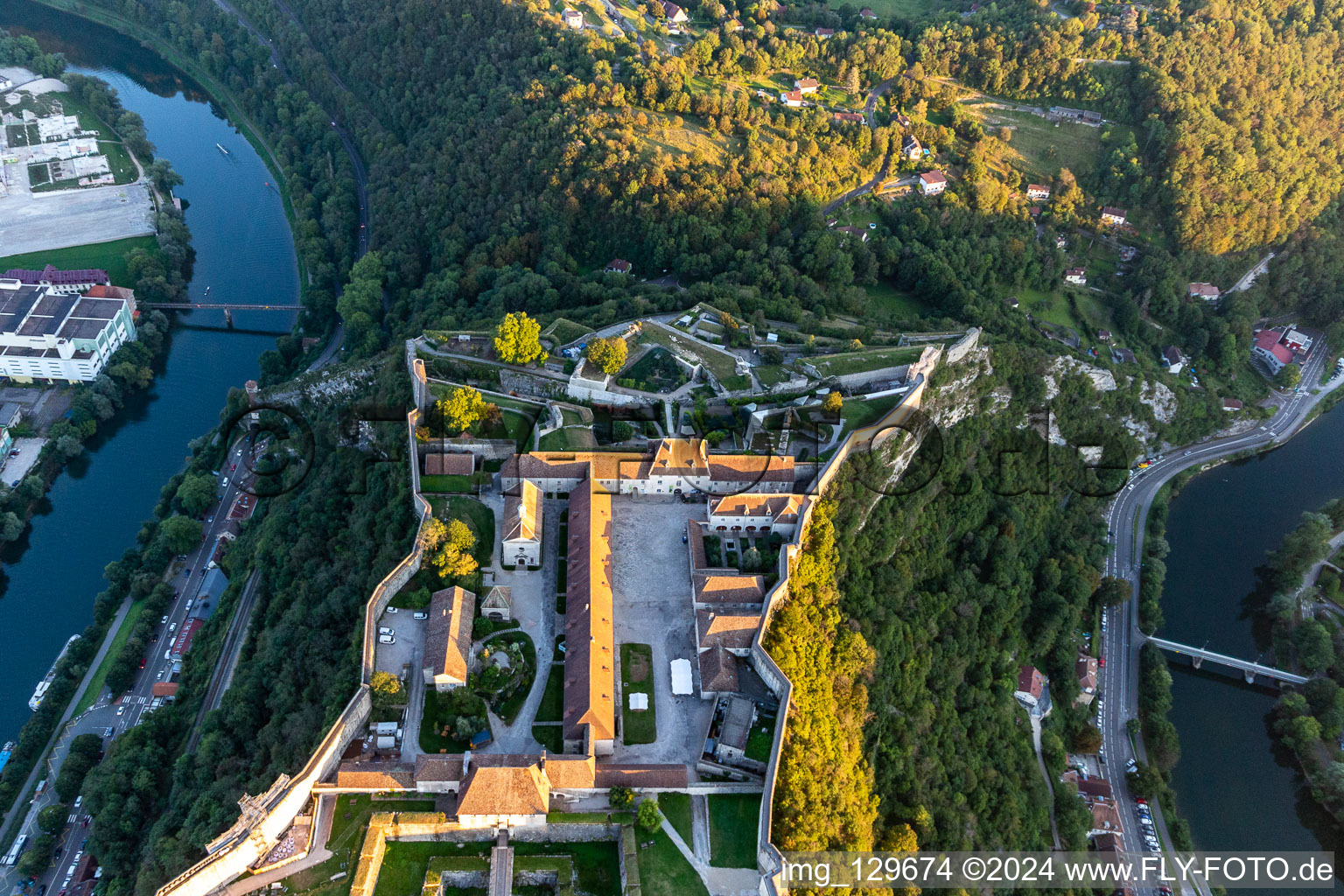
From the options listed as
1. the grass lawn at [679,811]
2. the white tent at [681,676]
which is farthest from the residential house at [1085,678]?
the grass lawn at [679,811]

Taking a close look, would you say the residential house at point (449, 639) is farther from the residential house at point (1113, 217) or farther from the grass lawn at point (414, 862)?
the residential house at point (1113, 217)

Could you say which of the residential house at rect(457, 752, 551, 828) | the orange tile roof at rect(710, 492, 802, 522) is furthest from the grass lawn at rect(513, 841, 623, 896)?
the orange tile roof at rect(710, 492, 802, 522)

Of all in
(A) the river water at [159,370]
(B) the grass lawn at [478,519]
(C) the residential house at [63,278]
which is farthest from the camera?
(C) the residential house at [63,278]

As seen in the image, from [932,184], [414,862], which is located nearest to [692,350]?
[414,862]

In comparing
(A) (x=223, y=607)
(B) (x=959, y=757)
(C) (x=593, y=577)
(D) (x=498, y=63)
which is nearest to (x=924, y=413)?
(B) (x=959, y=757)

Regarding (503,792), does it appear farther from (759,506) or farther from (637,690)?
(759,506)

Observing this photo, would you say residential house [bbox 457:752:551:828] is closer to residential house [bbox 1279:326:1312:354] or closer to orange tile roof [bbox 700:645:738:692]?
orange tile roof [bbox 700:645:738:692]
